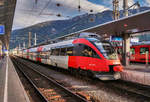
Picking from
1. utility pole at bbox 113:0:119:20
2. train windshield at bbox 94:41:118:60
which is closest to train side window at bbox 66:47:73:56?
train windshield at bbox 94:41:118:60

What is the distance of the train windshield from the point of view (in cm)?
955

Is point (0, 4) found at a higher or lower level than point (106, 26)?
higher

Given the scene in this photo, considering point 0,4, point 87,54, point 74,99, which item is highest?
point 0,4

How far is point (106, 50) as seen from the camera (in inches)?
386

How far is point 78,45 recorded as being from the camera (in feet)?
37.0

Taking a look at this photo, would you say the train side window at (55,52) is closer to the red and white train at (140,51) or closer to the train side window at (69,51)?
the train side window at (69,51)

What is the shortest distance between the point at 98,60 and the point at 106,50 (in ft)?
2.96

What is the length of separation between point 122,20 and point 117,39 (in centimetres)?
404

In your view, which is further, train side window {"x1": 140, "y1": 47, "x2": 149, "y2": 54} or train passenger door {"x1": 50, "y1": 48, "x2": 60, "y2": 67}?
train side window {"x1": 140, "y1": 47, "x2": 149, "y2": 54}

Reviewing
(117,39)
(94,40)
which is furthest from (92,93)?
(117,39)

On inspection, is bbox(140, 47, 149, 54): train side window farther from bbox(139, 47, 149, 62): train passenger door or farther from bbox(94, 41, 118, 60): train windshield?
bbox(94, 41, 118, 60): train windshield

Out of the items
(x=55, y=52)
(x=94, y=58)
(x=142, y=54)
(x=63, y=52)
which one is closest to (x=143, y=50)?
(x=142, y=54)

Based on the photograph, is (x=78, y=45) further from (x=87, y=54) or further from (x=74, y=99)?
(x=74, y=99)

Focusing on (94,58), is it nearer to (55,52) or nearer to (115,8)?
(55,52)
